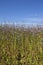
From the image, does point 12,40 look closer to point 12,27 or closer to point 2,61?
point 2,61

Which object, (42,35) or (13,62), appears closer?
(13,62)

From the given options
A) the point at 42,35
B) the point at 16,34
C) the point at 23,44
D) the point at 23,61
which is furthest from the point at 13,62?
the point at 42,35

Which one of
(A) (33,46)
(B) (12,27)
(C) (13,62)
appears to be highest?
(B) (12,27)

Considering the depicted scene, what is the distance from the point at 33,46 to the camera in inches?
213

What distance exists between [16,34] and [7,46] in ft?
2.32

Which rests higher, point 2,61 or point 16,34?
point 16,34

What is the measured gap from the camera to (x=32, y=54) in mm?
5254

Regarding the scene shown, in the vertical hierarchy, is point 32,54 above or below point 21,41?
below

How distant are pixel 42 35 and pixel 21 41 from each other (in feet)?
3.23

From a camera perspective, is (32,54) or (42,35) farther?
(42,35)

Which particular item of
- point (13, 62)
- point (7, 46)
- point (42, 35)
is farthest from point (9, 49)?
point (42, 35)

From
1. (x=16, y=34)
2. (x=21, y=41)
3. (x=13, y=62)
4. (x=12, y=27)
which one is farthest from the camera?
(x=12, y=27)

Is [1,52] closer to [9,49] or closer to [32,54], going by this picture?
[9,49]

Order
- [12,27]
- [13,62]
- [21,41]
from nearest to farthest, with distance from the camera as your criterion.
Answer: [13,62], [21,41], [12,27]
